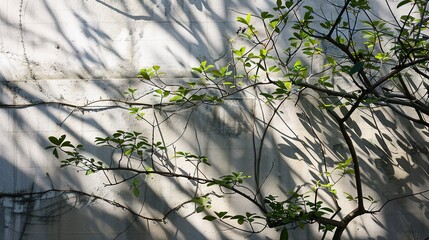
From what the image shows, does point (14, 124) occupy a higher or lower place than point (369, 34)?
higher

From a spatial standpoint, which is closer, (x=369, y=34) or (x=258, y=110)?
(x=369, y=34)

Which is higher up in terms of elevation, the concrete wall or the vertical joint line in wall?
the vertical joint line in wall

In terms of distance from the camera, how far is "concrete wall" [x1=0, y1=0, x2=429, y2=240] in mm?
3555

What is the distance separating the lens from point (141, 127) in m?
3.61

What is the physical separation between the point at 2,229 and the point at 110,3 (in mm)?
1488

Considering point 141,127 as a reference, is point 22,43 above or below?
above

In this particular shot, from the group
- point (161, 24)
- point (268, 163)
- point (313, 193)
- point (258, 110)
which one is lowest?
point (313, 193)

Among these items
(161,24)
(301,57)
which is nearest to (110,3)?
(161,24)

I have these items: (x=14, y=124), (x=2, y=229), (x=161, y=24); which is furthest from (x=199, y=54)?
(x=2, y=229)

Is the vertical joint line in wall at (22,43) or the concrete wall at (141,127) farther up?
the vertical joint line in wall at (22,43)

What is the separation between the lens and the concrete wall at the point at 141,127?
3555mm

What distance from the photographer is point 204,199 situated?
3.30 m

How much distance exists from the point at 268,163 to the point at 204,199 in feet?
1.70

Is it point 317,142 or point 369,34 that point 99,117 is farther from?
point 369,34
